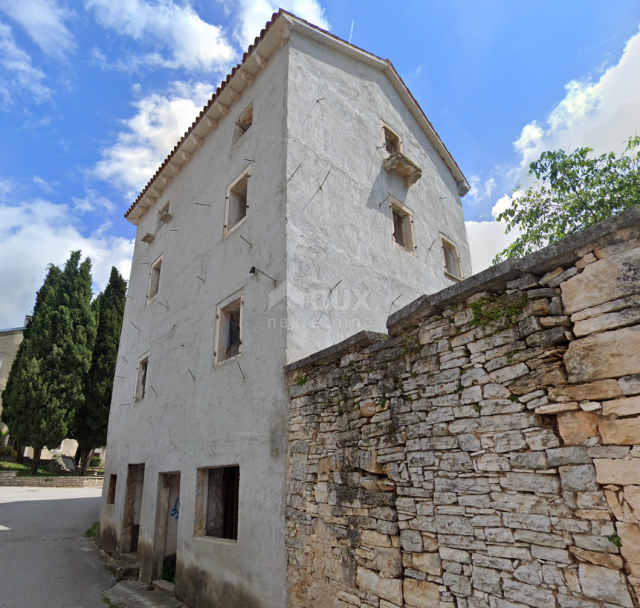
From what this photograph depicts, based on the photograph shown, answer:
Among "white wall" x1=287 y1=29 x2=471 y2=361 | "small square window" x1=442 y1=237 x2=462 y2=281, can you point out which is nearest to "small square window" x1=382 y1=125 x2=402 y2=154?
"white wall" x1=287 y1=29 x2=471 y2=361

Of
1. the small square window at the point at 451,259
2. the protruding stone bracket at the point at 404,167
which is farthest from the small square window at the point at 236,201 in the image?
the small square window at the point at 451,259

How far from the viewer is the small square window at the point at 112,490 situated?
1147 centimetres

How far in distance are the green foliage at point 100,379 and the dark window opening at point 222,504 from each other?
18.5 m

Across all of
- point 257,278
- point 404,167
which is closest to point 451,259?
point 404,167

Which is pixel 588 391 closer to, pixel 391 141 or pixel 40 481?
pixel 391 141

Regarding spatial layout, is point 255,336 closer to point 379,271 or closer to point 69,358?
point 379,271

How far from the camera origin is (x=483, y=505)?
11.7 feet

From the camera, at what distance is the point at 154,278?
1223 cm

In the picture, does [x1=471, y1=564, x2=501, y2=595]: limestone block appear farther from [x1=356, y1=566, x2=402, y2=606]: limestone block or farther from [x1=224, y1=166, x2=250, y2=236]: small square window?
[x1=224, y1=166, x2=250, y2=236]: small square window

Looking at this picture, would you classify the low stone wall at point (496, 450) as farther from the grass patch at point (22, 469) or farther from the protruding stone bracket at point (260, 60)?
the grass patch at point (22, 469)

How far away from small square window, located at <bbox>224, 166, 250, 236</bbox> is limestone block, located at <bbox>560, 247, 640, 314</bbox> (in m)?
6.64

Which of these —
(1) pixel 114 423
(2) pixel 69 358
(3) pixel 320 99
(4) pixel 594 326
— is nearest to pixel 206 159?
(3) pixel 320 99

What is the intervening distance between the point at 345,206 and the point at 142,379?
24.1 ft

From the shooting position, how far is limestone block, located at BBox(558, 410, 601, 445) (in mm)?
3045
